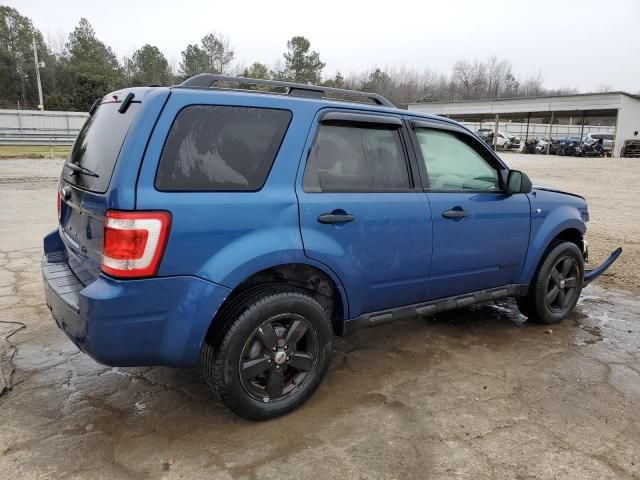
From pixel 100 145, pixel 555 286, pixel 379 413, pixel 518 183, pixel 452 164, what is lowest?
pixel 379 413

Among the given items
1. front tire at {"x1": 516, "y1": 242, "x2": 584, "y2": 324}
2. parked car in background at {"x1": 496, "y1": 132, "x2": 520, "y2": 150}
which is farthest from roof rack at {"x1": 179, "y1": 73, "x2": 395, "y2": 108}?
parked car in background at {"x1": 496, "y1": 132, "x2": 520, "y2": 150}

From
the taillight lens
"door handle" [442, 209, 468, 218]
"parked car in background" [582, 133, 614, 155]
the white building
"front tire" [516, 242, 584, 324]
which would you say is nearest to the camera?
the taillight lens

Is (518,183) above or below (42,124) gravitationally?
below

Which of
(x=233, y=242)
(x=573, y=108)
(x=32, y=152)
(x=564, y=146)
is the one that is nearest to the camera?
(x=233, y=242)

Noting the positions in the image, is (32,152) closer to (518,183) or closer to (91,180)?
(91,180)

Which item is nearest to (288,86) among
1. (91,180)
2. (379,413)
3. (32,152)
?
(91,180)

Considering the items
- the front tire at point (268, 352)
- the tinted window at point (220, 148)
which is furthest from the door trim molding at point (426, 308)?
the tinted window at point (220, 148)

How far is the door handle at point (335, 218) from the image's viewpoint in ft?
9.52

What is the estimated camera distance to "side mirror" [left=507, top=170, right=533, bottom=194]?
152 inches

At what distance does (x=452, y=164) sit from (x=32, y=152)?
24766mm

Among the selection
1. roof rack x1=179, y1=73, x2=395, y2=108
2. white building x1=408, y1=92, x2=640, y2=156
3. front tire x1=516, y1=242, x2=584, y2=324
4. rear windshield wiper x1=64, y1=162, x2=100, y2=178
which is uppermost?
white building x1=408, y1=92, x2=640, y2=156

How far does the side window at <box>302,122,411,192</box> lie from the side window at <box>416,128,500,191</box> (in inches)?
11.3

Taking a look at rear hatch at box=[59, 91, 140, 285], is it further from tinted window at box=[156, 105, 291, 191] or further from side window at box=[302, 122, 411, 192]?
side window at box=[302, 122, 411, 192]

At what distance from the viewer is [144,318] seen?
2.46m
